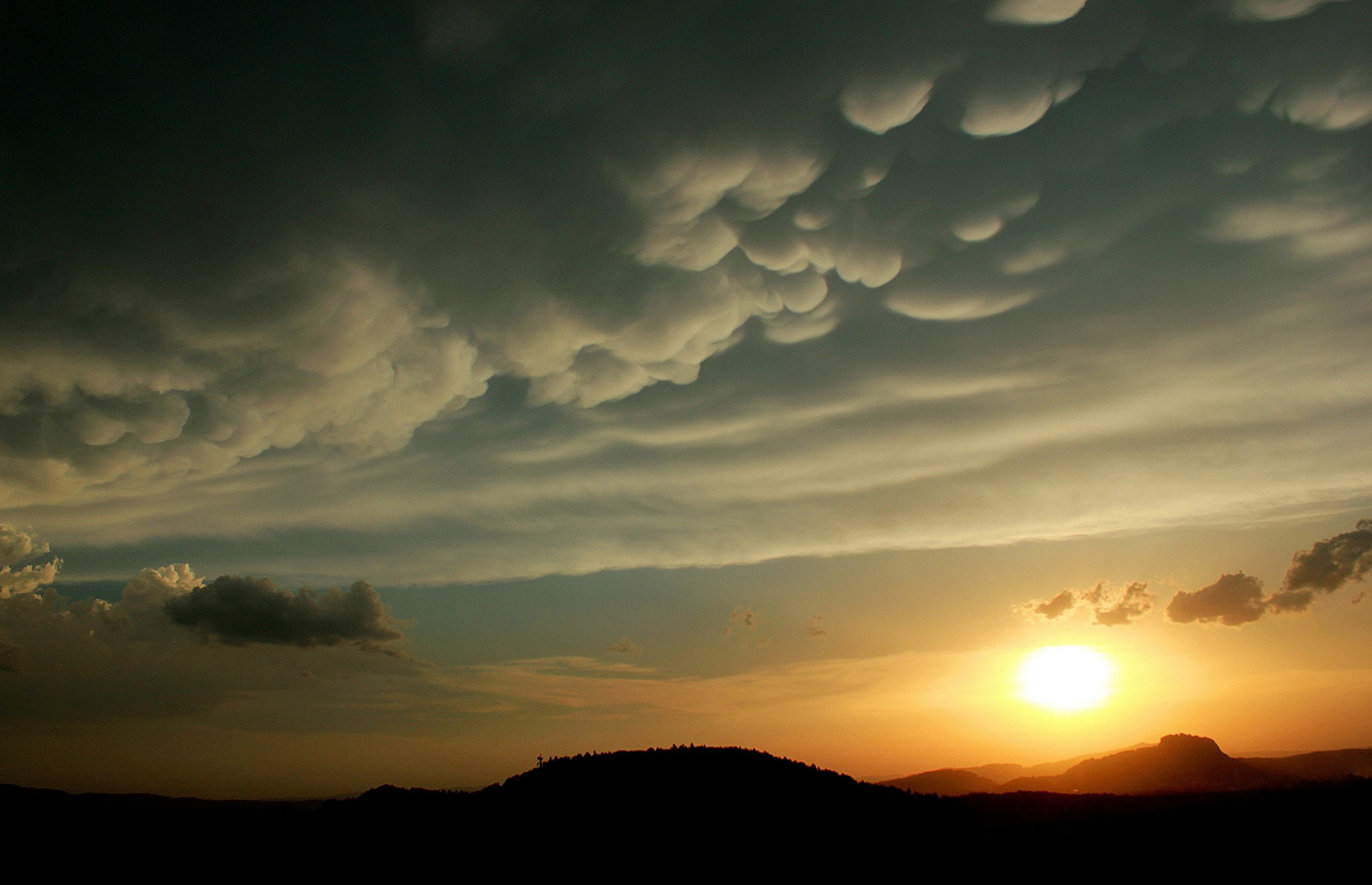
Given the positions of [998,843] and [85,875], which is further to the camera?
[85,875]

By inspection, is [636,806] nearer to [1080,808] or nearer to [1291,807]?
[1080,808]

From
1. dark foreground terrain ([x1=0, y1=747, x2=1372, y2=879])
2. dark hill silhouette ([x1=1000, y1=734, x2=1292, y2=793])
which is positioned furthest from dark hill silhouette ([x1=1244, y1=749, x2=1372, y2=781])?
dark foreground terrain ([x1=0, y1=747, x2=1372, y2=879])

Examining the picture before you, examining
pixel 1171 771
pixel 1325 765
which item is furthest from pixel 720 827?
pixel 1325 765

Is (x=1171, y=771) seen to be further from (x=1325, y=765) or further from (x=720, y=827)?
(x=720, y=827)

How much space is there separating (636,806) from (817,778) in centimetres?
2046

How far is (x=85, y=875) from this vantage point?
58750mm

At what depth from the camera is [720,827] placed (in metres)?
57.0

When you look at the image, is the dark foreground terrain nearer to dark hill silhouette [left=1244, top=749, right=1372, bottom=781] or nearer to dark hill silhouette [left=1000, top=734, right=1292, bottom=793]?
dark hill silhouette [left=1000, top=734, right=1292, bottom=793]

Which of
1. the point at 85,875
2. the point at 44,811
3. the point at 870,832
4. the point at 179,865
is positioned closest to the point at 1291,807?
the point at 870,832

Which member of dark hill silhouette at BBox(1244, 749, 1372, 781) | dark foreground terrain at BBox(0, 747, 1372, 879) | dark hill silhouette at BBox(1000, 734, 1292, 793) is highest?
dark foreground terrain at BBox(0, 747, 1372, 879)

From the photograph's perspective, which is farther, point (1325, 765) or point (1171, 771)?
point (1325, 765)

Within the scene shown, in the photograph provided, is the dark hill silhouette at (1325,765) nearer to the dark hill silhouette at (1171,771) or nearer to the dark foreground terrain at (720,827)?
the dark hill silhouette at (1171,771)

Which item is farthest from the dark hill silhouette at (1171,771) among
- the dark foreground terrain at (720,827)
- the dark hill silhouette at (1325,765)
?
→ the dark foreground terrain at (720,827)

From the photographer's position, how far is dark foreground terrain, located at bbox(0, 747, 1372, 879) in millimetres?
43250
